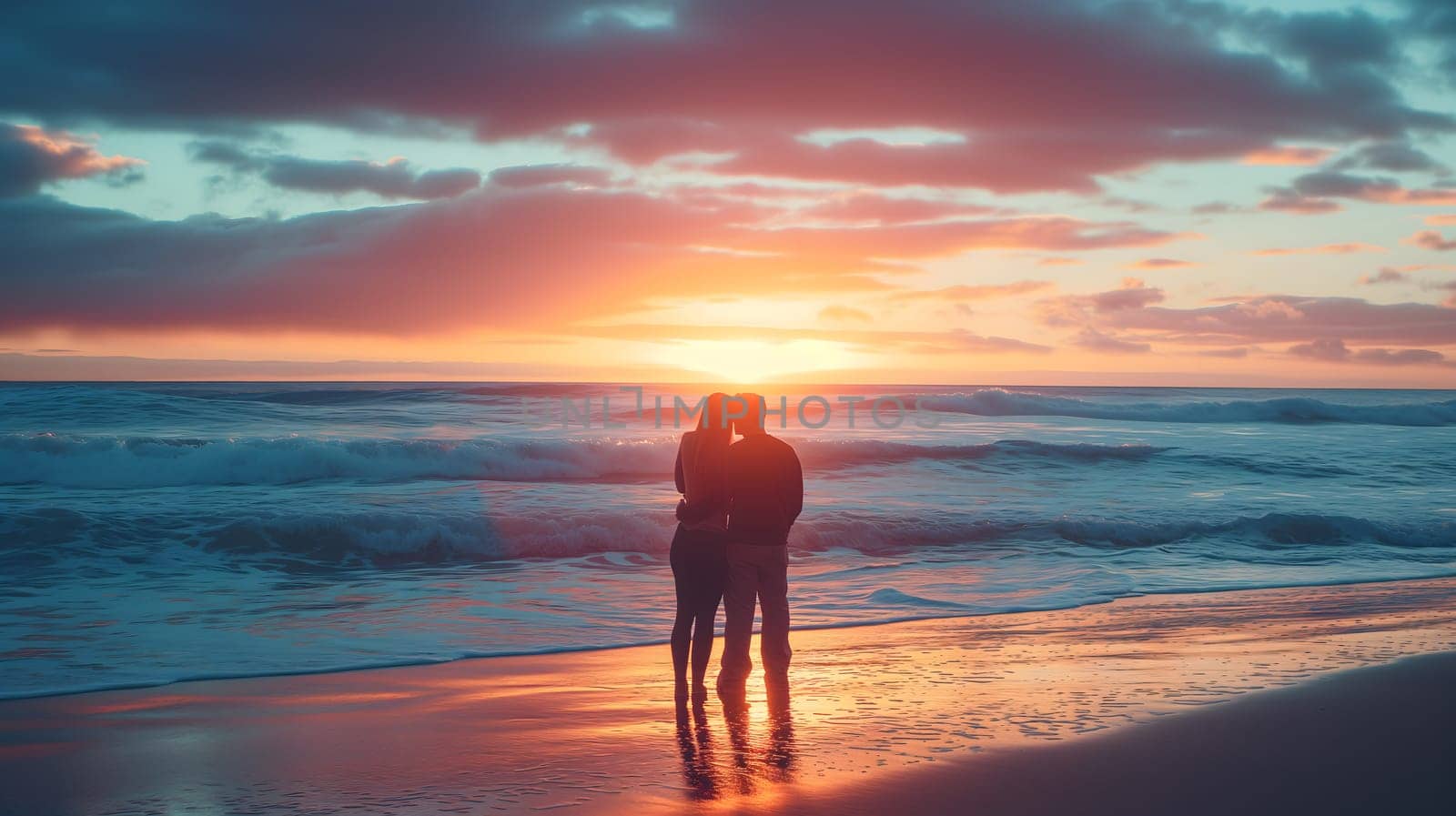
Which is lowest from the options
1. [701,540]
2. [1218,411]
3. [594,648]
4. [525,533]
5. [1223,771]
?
[594,648]

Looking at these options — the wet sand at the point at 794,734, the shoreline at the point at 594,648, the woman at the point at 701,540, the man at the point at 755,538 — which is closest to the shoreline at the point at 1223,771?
the wet sand at the point at 794,734

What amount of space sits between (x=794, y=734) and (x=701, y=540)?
134 cm

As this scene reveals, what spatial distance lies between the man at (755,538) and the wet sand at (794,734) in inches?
11.2

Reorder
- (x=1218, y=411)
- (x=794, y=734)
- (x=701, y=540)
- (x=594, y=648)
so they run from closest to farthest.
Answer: (x=794, y=734) < (x=701, y=540) < (x=594, y=648) < (x=1218, y=411)

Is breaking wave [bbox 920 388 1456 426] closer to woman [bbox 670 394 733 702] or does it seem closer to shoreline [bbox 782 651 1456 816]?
shoreline [bbox 782 651 1456 816]

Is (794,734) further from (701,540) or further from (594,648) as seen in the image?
(594,648)

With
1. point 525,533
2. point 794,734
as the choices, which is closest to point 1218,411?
point 525,533

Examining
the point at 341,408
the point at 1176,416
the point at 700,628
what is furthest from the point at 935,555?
the point at 1176,416

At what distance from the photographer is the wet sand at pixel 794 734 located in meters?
4.61

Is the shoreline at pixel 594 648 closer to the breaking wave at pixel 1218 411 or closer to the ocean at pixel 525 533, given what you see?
the ocean at pixel 525 533

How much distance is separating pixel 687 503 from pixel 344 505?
11.5 m

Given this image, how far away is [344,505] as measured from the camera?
16.1 m

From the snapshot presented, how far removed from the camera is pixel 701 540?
6234 mm

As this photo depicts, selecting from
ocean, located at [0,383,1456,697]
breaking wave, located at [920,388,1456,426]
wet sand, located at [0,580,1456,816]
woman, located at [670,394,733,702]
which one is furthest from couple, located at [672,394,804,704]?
breaking wave, located at [920,388,1456,426]
